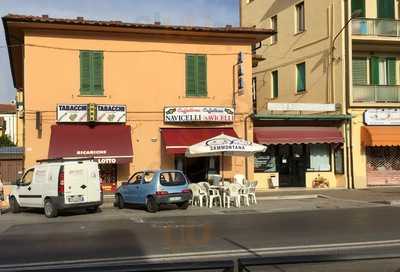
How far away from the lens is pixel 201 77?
92.6 feet

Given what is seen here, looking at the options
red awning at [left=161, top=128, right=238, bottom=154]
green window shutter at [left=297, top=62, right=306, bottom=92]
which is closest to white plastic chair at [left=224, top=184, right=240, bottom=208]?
red awning at [left=161, top=128, right=238, bottom=154]

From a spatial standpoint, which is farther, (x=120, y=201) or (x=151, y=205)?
(x=120, y=201)

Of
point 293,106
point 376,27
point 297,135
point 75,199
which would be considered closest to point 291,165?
point 297,135

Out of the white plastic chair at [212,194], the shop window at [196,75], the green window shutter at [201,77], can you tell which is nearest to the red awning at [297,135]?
the green window shutter at [201,77]

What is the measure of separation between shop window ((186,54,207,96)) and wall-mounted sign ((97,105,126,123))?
3.15m

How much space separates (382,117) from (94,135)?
14263 mm

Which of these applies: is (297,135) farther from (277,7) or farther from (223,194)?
(277,7)

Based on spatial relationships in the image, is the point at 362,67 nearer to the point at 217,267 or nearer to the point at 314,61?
the point at 314,61

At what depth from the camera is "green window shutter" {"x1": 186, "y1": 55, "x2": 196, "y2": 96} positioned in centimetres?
2806

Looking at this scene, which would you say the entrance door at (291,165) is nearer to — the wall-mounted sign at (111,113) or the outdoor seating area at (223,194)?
the outdoor seating area at (223,194)

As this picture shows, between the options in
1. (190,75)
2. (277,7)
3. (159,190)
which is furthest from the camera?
(277,7)

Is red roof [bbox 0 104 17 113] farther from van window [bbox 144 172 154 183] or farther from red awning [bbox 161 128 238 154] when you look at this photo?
van window [bbox 144 172 154 183]

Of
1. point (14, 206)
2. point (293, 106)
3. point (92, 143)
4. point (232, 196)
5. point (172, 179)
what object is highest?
point (293, 106)

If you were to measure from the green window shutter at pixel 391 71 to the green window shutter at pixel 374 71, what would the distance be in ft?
2.49
